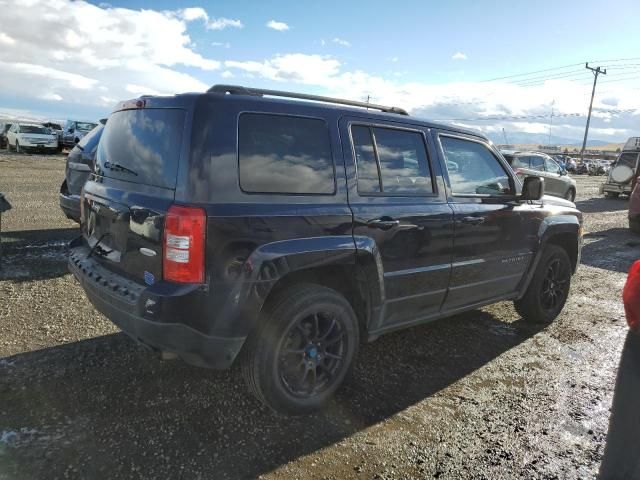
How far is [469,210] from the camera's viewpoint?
3.91m

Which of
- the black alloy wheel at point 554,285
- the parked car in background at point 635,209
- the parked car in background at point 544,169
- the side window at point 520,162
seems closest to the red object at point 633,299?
the black alloy wheel at point 554,285

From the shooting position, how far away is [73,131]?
27078 mm

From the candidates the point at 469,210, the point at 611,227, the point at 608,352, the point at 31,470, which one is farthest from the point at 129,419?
the point at 611,227

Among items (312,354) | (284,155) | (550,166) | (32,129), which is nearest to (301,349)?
(312,354)

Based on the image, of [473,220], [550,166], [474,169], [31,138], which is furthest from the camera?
[31,138]

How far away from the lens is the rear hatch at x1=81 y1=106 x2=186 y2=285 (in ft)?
8.83

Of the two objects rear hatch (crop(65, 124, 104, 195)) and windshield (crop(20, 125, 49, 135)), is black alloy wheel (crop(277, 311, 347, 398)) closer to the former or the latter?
rear hatch (crop(65, 124, 104, 195))

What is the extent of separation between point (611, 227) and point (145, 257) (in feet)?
42.6

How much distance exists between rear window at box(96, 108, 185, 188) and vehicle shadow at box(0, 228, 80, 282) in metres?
2.58

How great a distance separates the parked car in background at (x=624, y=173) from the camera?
19875 mm

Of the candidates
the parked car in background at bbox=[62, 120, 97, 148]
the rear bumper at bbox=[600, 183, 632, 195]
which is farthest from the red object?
the parked car in background at bbox=[62, 120, 97, 148]

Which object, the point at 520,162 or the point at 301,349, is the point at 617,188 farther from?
the point at 301,349

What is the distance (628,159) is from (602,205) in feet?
14.1

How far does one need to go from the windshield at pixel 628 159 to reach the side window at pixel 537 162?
686 centimetres
